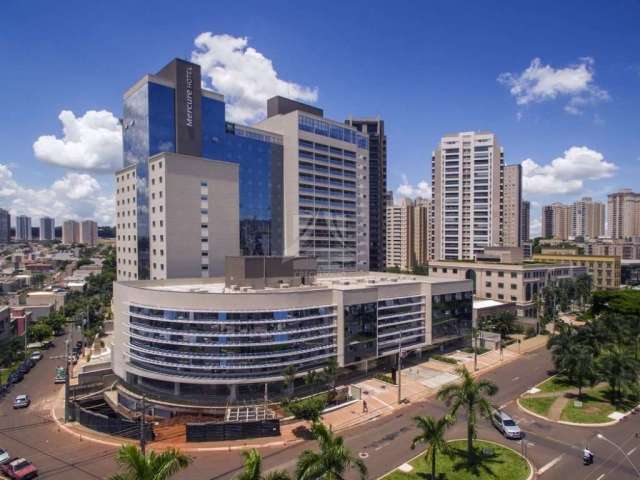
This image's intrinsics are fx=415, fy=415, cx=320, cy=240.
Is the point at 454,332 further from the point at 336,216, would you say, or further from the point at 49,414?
the point at 49,414

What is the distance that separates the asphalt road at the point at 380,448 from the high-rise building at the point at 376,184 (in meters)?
114

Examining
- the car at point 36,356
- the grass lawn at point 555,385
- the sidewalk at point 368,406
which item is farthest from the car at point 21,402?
the grass lawn at point 555,385

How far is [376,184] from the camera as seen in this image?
590 feet

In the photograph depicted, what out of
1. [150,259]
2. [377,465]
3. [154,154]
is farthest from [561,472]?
[154,154]

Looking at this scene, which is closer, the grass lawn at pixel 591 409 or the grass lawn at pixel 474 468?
the grass lawn at pixel 474 468

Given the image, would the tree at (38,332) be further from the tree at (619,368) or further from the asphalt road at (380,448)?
the tree at (619,368)

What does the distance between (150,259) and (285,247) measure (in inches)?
1531

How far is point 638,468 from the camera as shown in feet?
135

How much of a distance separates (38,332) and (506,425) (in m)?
103

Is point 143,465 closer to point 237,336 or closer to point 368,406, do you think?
point 237,336

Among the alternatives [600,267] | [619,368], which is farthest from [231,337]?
[600,267]

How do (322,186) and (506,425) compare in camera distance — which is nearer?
(506,425)

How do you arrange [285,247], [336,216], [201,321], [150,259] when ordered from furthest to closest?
[336,216]
[285,247]
[150,259]
[201,321]

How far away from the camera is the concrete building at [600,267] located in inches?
6496
